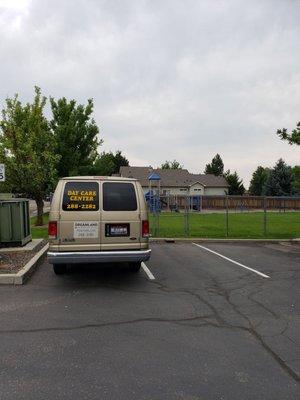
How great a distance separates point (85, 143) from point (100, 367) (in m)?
29.6

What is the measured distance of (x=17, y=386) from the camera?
401cm

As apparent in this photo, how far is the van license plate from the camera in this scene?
26.8ft

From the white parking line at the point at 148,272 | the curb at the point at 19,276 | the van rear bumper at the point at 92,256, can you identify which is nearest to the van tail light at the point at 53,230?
the van rear bumper at the point at 92,256

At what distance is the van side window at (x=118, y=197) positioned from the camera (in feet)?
27.1

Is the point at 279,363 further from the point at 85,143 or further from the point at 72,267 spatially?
the point at 85,143

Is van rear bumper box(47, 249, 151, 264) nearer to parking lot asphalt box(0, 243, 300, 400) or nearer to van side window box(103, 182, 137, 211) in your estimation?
parking lot asphalt box(0, 243, 300, 400)

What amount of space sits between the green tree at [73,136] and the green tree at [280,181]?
3595cm

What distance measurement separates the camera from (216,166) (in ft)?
375

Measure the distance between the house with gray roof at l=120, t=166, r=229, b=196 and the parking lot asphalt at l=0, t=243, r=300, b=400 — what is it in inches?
2543

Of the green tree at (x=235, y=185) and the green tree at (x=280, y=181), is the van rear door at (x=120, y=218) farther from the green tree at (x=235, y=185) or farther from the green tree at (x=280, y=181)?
the green tree at (x=235, y=185)

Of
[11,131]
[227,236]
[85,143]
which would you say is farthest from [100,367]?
[85,143]

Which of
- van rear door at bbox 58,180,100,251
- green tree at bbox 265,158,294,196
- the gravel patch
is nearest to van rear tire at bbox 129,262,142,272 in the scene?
van rear door at bbox 58,180,100,251

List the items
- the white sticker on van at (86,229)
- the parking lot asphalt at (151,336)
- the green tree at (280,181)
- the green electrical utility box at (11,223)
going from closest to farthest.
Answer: the parking lot asphalt at (151,336) → the white sticker on van at (86,229) → the green electrical utility box at (11,223) → the green tree at (280,181)

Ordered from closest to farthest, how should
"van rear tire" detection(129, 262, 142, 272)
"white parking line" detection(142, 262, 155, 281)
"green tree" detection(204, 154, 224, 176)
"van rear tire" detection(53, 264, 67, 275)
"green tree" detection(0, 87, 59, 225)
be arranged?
"van rear tire" detection(53, 264, 67, 275), "white parking line" detection(142, 262, 155, 281), "van rear tire" detection(129, 262, 142, 272), "green tree" detection(0, 87, 59, 225), "green tree" detection(204, 154, 224, 176)
